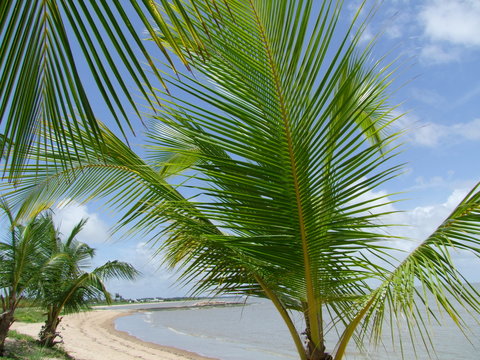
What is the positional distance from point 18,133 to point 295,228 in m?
1.45

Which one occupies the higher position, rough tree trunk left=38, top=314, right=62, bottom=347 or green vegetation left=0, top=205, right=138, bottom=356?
green vegetation left=0, top=205, right=138, bottom=356

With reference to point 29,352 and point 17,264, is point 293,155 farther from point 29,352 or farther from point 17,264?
point 29,352

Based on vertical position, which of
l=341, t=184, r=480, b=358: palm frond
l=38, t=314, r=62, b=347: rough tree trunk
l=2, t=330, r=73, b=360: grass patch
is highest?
l=341, t=184, r=480, b=358: palm frond

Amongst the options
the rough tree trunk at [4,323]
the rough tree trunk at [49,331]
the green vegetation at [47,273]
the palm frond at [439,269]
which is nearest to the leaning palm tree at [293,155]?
the palm frond at [439,269]

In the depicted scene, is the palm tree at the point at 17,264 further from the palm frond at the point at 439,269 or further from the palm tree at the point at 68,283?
the palm frond at the point at 439,269

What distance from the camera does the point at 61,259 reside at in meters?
10.1

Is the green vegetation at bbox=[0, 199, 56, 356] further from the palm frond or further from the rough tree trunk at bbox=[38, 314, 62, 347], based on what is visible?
the palm frond

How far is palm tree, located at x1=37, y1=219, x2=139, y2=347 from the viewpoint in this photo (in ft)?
33.1

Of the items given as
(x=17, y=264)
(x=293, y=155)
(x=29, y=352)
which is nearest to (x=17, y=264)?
(x=17, y=264)

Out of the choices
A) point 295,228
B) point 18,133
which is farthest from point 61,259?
point 18,133

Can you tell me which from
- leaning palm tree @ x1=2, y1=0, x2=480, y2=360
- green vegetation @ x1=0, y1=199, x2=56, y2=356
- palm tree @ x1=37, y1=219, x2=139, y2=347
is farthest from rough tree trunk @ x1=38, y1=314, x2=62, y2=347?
leaning palm tree @ x1=2, y1=0, x2=480, y2=360

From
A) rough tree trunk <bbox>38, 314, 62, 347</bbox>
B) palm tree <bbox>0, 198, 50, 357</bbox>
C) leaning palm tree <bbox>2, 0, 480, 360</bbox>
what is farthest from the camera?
rough tree trunk <bbox>38, 314, 62, 347</bbox>

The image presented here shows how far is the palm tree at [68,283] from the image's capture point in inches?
397

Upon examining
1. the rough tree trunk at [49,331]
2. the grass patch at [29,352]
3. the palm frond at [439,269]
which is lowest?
the grass patch at [29,352]
